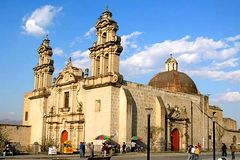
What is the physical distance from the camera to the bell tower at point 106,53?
1388 inches

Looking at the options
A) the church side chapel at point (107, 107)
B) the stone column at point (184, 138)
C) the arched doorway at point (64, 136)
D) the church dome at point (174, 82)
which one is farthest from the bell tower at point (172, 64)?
the arched doorway at point (64, 136)

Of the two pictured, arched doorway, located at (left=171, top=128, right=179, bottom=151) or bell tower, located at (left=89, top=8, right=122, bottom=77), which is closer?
bell tower, located at (left=89, top=8, right=122, bottom=77)

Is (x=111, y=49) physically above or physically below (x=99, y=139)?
above

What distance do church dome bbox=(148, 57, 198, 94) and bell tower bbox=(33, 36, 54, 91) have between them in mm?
14351

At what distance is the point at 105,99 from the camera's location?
35.0 metres

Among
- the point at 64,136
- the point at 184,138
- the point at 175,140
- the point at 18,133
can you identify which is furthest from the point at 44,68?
the point at 184,138

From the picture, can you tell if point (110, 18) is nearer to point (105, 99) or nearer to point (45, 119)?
point (105, 99)

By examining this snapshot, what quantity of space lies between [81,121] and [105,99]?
4174 millimetres

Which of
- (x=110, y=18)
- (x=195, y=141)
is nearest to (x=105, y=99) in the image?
(x=110, y=18)

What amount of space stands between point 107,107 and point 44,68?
1461 cm

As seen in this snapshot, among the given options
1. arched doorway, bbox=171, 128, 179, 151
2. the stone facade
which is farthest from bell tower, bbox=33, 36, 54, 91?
arched doorway, bbox=171, 128, 179, 151

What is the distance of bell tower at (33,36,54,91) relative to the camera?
45.7 m

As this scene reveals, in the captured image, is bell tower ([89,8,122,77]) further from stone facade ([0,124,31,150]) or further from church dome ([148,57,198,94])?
church dome ([148,57,198,94])

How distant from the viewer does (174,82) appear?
49188 mm
